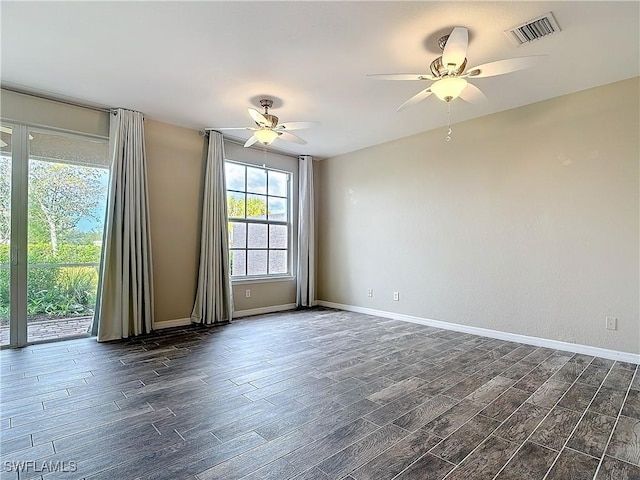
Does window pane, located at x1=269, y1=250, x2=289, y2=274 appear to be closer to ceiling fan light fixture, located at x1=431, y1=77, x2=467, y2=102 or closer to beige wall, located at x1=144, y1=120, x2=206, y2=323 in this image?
beige wall, located at x1=144, y1=120, x2=206, y2=323

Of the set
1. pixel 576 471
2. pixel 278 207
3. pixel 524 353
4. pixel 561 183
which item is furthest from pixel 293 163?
pixel 576 471

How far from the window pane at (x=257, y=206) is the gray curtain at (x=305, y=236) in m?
0.67

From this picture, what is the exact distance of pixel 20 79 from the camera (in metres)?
3.45

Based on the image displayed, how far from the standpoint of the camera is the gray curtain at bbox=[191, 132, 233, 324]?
489 centimetres

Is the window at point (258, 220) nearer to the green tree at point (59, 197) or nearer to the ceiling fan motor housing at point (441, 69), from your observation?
the green tree at point (59, 197)

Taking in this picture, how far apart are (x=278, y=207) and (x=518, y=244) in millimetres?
3804

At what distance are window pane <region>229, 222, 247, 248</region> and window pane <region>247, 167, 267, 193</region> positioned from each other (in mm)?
627

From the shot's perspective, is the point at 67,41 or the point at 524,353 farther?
the point at 524,353

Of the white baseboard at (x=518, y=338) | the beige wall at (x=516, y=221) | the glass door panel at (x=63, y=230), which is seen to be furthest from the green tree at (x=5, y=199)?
the white baseboard at (x=518, y=338)

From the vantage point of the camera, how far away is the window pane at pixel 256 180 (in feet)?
19.0

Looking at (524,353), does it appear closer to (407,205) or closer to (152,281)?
(407,205)
